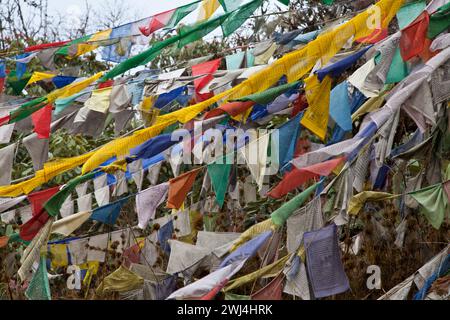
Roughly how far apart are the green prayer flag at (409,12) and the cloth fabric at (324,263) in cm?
171

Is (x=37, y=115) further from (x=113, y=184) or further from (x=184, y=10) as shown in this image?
(x=184, y=10)

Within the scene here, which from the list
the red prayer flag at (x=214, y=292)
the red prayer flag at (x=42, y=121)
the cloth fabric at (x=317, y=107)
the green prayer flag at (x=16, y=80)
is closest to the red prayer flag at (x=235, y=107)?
the cloth fabric at (x=317, y=107)

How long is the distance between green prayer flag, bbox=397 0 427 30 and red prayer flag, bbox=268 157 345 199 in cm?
135

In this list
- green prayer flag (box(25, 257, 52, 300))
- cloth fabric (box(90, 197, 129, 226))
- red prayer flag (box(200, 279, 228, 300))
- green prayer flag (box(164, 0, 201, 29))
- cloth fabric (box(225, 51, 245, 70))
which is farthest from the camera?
cloth fabric (box(225, 51, 245, 70))

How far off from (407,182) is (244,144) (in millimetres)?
1652

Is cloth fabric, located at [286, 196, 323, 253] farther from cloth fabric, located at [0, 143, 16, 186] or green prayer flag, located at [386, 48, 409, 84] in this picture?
cloth fabric, located at [0, 143, 16, 186]

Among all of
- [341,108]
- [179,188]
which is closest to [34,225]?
[179,188]

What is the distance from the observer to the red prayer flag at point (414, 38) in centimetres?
548

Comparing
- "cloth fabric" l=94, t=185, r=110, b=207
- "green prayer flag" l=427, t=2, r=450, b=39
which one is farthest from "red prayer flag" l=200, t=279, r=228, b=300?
"cloth fabric" l=94, t=185, r=110, b=207

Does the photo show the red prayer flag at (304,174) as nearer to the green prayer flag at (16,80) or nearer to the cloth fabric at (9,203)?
the cloth fabric at (9,203)

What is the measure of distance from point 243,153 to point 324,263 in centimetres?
93

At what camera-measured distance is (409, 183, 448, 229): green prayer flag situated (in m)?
5.07

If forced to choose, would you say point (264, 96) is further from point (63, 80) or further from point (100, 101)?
point (63, 80)
